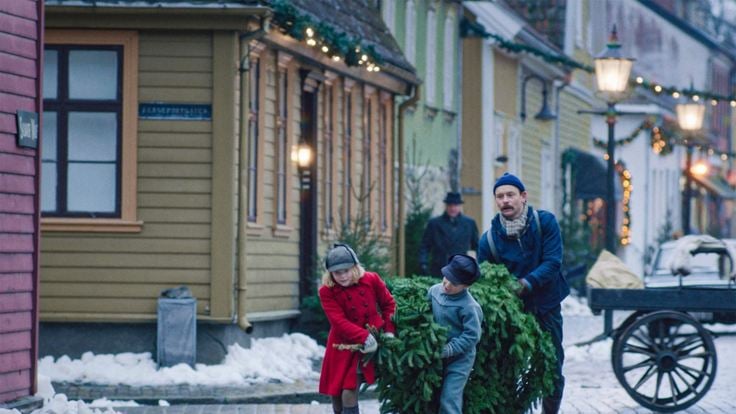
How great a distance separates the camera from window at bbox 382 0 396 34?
1109 inches

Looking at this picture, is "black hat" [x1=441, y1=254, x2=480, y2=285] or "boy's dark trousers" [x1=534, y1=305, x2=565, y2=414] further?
"boy's dark trousers" [x1=534, y1=305, x2=565, y2=414]

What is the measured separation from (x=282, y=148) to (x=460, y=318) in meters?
9.47

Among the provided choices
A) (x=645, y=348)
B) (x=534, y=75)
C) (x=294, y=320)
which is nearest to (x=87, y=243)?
(x=294, y=320)

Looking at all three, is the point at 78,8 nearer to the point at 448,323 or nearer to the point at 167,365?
the point at 167,365

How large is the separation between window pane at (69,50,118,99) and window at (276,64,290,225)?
2477 mm

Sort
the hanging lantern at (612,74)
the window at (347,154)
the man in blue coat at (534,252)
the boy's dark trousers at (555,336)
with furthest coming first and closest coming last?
the hanging lantern at (612,74)
the window at (347,154)
the boy's dark trousers at (555,336)
the man in blue coat at (534,252)

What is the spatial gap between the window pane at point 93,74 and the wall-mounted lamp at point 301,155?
3.17 m

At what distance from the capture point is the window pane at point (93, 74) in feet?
61.0

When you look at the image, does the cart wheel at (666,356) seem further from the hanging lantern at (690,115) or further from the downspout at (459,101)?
the hanging lantern at (690,115)

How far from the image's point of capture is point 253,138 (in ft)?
64.5

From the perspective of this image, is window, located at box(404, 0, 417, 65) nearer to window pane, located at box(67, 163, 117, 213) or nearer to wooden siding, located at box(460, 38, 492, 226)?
Result: wooden siding, located at box(460, 38, 492, 226)

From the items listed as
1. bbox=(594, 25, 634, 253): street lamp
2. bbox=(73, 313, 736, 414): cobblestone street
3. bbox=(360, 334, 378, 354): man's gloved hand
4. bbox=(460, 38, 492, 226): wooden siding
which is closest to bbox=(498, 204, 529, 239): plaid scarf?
bbox=(360, 334, 378, 354): man's gloved hand

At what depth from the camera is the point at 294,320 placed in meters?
21.2

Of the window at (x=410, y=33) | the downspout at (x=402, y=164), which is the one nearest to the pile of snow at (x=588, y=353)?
the downspout at (x=402, y=164)
